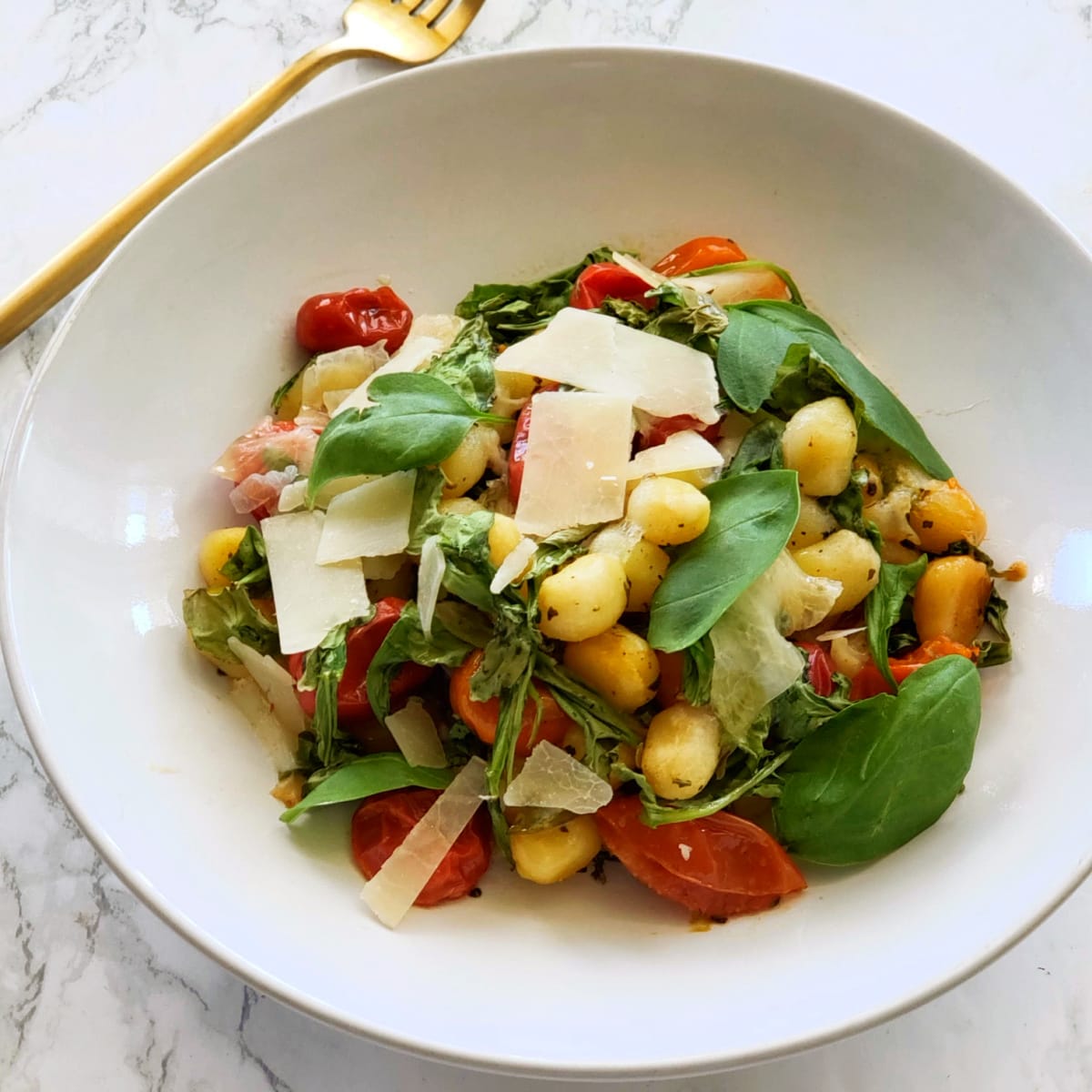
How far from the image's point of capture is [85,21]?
97.7 inches

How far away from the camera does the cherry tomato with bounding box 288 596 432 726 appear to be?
1.67 meters

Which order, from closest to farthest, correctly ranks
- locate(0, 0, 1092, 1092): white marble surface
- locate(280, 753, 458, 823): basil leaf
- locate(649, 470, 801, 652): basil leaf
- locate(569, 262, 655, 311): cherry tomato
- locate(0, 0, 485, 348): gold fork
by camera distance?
locate(649, 470, 801, 652): basil leaf → locate(280, 753, 458, 823): basil leaf → locate(0, 0, 1092, 1092): white marble surface → locate(569, 262, 655, 311): cherry tomato → locate(0, 0, 485, 348): gold fork

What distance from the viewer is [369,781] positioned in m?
1.63

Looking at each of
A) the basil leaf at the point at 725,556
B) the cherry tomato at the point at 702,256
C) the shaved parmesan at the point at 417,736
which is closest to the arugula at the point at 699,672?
the basil leaf at the point at 725,556

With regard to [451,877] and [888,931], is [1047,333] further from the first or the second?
[451,877]

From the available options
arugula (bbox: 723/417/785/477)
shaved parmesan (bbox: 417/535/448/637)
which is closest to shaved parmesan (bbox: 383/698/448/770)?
shaved parmesan (bbox: 417/535/448/637)

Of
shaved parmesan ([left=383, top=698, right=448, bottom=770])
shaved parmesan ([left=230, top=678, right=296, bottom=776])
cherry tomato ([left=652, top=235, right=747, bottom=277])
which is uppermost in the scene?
cherry tomato ([left=652, top=235, right=747, bottom=277])

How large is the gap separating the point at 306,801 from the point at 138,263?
3.06 feet

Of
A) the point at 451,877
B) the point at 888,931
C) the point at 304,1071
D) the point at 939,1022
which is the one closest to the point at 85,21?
the point at 451,877

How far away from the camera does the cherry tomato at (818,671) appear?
5.41ft

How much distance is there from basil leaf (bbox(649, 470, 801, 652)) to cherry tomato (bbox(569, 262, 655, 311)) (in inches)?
20.2

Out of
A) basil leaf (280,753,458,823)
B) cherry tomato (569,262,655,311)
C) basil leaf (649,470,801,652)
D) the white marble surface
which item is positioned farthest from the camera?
cherry tomato (569,262,655,311)

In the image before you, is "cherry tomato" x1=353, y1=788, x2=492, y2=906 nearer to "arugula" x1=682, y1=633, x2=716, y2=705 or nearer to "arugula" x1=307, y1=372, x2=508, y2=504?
"arugula" x1=682, y1=633, x2=716, y2=705

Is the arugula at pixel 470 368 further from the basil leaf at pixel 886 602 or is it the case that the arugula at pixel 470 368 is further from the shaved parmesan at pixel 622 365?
the basil leaf at pixel 886 602
